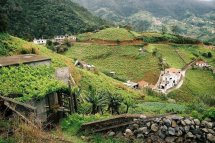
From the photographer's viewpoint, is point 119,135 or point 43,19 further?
point 43,19

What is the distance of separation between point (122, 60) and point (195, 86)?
2248cm

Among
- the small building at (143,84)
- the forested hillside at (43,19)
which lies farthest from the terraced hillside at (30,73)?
the forested hillside at (43,19)

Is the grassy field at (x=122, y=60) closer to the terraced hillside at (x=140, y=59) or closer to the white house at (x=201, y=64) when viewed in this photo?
the terraced hillside at (x=140, y=59)

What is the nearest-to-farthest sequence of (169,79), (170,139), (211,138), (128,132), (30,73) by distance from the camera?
(211,138) < (170,139) < (128,132) < (30,73) < (169,79)

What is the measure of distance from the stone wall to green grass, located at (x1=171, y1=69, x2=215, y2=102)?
163 feet

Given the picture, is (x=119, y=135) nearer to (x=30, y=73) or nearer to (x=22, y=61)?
(x=30, y=73)

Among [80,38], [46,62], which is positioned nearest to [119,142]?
[46,62]

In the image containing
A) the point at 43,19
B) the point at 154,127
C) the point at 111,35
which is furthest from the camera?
the point at 43,19

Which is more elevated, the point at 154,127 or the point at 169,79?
the point at 154,127

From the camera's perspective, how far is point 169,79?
74688mm

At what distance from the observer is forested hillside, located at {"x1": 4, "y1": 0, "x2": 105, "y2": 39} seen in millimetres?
90562

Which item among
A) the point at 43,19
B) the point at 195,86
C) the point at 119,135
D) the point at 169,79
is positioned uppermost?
the point at 43,19

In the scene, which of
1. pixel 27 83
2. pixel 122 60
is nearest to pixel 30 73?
pixel 27 83

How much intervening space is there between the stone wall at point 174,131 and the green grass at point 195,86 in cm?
4981
